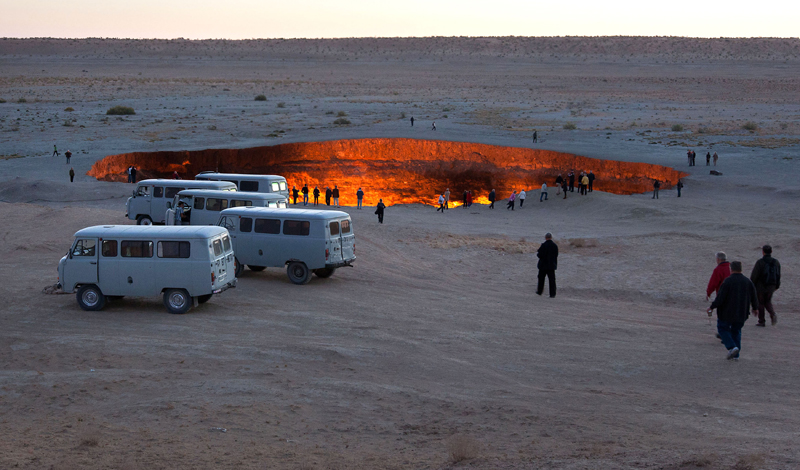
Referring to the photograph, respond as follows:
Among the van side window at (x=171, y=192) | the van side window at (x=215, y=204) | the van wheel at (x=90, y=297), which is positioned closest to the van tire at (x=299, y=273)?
the van wheel at (x=90, y=297)

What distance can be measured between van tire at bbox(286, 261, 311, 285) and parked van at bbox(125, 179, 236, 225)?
9.14 metres

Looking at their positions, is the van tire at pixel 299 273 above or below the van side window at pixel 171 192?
below

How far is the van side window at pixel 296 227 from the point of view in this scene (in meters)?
19.0

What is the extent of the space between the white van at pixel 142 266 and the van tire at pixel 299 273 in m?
3.87

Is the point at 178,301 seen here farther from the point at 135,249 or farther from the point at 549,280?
the point at 549,280

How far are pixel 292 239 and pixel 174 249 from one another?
4349mm

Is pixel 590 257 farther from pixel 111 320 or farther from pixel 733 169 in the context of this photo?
pixel 733 169

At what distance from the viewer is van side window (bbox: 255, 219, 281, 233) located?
63.4ft

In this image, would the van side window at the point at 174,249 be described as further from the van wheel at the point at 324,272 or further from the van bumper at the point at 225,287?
the van wheel at the point at 324,272

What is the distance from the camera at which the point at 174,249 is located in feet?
49.9

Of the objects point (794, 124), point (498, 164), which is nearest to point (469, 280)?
point (498, 164)

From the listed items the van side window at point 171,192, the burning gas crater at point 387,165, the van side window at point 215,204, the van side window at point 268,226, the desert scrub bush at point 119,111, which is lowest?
the van side window at point 268,226

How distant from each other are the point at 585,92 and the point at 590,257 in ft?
246

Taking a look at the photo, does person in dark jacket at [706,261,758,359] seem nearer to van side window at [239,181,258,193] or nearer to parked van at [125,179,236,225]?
parked van at [125,179,236,225]
